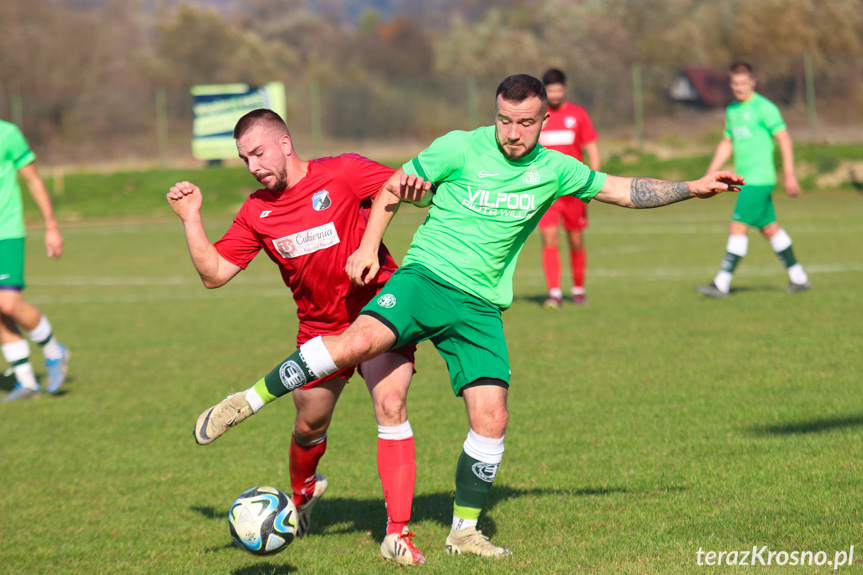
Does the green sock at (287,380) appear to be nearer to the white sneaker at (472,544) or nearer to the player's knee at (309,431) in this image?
the player's knee at (309,431)

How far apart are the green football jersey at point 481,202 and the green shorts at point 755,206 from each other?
689 centimetres

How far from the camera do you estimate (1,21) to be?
52.9 metres

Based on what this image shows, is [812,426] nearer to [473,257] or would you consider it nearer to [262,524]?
[473,257]

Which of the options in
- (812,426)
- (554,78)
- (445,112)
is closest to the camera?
(812,426)

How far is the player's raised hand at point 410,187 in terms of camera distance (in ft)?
14.2

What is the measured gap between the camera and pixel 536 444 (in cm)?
620

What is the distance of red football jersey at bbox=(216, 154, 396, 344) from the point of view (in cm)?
475

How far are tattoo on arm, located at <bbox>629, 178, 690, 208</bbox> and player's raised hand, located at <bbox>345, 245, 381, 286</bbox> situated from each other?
4.34 feet

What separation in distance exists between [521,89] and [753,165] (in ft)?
24.0

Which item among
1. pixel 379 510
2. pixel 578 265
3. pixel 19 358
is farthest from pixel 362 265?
pixel 578 265

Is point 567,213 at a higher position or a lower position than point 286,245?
lower

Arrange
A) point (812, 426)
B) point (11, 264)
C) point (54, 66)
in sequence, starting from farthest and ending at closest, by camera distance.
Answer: point (54, 66) < point (11, 264) < point (812, 426)

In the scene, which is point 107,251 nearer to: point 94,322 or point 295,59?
point 94,322

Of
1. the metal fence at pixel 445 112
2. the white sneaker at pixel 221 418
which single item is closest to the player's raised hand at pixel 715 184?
the white sneaker at pixel 221 418
